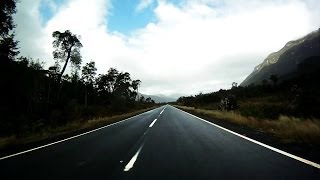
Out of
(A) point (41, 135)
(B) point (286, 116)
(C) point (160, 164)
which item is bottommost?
(C) point (160, 164)

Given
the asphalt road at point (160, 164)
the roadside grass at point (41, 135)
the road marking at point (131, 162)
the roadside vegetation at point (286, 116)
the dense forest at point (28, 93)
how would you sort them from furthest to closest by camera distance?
the dense forest at point (28, 93) → the roadside grass at point (41, 135) → the roadside vegetation at point (286, 116) → the road marking at point (131, 162) → the asphalt road at point (160, 164)

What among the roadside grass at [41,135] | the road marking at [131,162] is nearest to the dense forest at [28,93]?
the roadside grass at [41,135]

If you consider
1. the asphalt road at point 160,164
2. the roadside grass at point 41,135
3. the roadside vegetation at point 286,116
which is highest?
the roadside vegetation at point 286,116

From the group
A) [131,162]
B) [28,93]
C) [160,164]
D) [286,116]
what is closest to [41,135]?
[131,162]

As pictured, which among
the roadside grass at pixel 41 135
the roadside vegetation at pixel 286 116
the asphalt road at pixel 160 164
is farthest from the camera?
the roadside grass at pixel 41 135

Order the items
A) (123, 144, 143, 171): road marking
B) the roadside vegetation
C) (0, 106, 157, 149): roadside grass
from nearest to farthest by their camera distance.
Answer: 1. (123, 144, 143, 171): road marking
2. the roadside vegetation
3. (0, 106, 157, 149): roadside grass

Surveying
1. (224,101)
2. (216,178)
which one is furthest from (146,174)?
(224,101)

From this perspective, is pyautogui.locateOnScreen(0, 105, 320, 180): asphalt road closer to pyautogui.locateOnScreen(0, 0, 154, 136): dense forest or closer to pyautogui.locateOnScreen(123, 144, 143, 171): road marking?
pyautogui.locateOnScreen(123, 144, 143, 171): road marking

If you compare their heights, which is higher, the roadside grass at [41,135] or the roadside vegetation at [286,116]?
the roadside vegetation at [286,116]

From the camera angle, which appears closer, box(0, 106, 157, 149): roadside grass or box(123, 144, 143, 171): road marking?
box(123, 144, 143, 171): road marking

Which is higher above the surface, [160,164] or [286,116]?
[286,116]

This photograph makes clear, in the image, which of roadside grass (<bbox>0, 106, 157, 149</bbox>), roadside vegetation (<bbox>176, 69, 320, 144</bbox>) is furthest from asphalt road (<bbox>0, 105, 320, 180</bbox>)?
roadside grass (<bbox>0, 106, 157, 149</bbox>)

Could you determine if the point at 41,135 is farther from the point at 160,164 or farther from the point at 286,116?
the point at 286,116

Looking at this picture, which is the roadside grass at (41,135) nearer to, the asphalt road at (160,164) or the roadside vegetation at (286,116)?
the asphalt road at (160,164)
